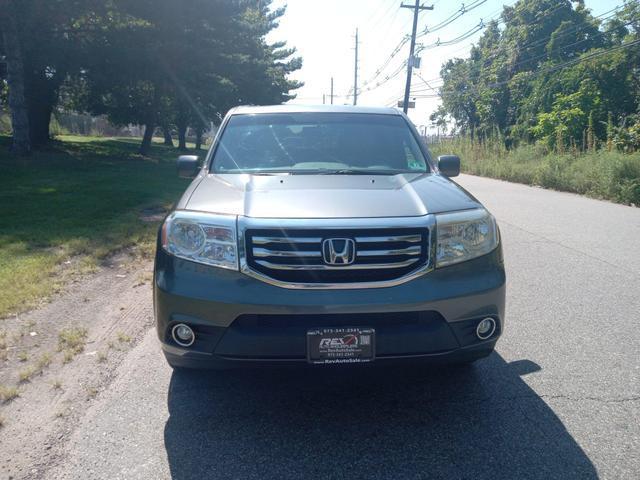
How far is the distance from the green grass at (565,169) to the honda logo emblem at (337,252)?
12925mm

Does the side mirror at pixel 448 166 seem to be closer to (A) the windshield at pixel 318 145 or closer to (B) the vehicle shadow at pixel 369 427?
(A) the windshield at pixel 318 145

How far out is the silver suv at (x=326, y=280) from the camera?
2.82 metres

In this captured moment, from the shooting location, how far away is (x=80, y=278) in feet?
19.4

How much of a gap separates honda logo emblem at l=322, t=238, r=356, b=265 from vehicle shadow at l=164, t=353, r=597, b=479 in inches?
24.2

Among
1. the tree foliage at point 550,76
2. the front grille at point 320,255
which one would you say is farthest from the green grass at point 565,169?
the front grille at point 320,255

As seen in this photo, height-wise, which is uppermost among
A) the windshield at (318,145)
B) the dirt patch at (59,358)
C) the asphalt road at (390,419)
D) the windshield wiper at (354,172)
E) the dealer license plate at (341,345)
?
the windshield at (318,145)

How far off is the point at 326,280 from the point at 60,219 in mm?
7196

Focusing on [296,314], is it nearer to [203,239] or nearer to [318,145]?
[203,239]

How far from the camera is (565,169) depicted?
17922mm

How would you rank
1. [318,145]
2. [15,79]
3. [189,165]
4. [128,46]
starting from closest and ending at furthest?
[318,145]
[189,165]
[15,79]
[128,46]

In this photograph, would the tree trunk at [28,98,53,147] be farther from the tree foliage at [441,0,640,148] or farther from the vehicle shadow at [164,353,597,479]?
the vehicle shadow at [164,353,597,479]

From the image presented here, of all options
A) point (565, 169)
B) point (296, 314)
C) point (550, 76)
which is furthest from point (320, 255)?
point (550, 76)

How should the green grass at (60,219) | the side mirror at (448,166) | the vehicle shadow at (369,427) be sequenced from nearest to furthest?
the vehicle shadow at (369,427), the side mirror at (448,166), the green grass at (60,219)

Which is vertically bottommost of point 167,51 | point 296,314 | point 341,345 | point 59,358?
point 59,358
